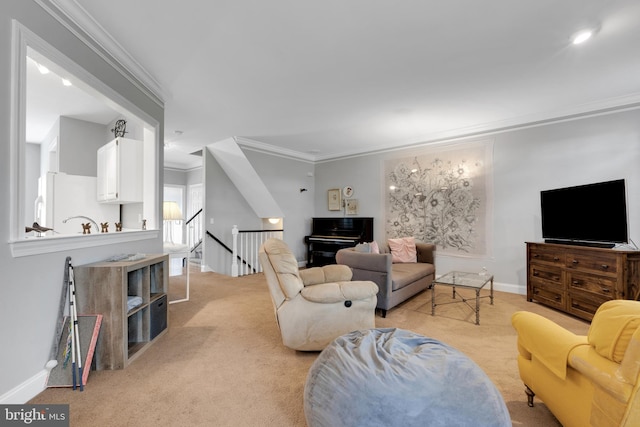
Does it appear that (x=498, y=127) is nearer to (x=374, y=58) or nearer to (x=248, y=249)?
(x=374, y=58)

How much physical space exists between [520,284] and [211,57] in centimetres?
482

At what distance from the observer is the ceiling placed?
1990 millimetres

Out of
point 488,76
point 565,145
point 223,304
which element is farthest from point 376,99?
point 223,304

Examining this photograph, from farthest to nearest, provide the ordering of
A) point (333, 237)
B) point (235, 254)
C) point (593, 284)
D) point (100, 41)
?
1. point (333, 237)
2. point (235, 254)
3. point (593, 284)
4. point (100, 41)

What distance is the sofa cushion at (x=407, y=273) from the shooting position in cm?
323

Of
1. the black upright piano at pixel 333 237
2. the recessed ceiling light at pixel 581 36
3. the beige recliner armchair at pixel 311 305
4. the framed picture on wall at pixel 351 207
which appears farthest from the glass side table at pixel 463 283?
the framed picture on wall at pixel 351 207

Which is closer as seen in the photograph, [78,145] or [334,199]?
[78,145]

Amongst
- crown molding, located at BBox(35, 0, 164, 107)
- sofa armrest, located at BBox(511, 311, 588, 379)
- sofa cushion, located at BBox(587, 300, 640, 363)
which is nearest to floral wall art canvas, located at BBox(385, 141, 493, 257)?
sofa armrest, located at BBox(511, 311, 588, 379)

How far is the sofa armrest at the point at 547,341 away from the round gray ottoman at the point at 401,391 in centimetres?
Answer: 34

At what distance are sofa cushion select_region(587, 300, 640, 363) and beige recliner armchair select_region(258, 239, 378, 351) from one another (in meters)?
1.40

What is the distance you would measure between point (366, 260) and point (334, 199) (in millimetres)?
3258

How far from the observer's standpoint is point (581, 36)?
2.25m

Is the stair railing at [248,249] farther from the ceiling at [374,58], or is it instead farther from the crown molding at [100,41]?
the crown molding at [100,41]

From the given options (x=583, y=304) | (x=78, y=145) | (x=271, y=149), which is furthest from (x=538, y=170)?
(x=78, y=145)
